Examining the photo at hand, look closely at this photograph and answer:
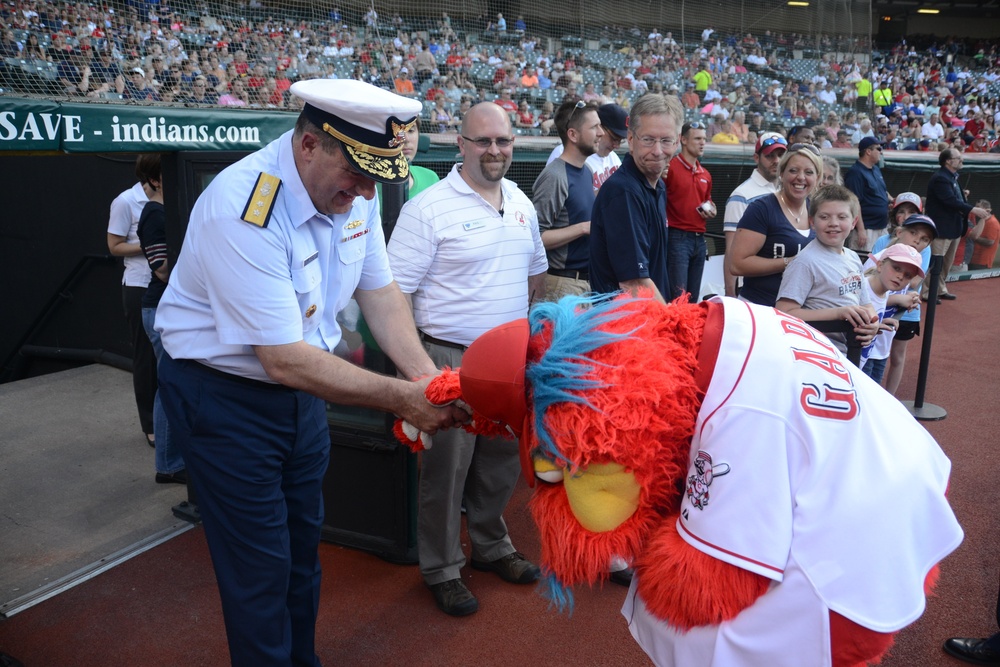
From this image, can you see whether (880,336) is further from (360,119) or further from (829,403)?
(360,119)

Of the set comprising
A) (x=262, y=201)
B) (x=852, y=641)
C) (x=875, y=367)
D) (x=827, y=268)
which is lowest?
(x=875, y=367)

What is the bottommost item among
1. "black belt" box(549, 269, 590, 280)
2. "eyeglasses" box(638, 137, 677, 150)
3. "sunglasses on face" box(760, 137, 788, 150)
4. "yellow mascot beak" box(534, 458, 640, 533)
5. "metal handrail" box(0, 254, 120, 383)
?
"metal handrail" box(0, 254, 120, 383)

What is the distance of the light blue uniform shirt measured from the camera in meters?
1.96

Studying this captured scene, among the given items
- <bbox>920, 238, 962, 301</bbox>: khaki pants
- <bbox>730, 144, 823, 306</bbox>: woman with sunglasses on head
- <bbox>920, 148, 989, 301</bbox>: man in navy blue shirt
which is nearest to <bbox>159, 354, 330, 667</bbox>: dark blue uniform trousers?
<bbox>730, 144, 823, 306</bbox>: woman with sunglasses on head

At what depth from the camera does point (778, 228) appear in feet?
13.5

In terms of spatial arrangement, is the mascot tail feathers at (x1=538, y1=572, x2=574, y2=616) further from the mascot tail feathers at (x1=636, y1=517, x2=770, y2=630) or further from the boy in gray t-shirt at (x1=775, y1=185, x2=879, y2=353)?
the boy in gray t-shirt at (x1=775, y1=185, x2=879, y2=353)

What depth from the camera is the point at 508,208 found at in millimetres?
3473

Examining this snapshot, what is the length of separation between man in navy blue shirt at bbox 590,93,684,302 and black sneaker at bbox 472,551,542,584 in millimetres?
1328

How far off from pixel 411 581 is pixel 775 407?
2.59m

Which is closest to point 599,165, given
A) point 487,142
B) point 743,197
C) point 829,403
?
point 743,197

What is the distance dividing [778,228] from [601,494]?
3.05m

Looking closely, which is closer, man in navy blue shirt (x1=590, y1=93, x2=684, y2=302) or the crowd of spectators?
man in navy blue shirt (x1=590, y1=93, x2=684, y2=302)

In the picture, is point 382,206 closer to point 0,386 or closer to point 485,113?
point 485,113

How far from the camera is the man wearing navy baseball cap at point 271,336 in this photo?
77.6 inches
